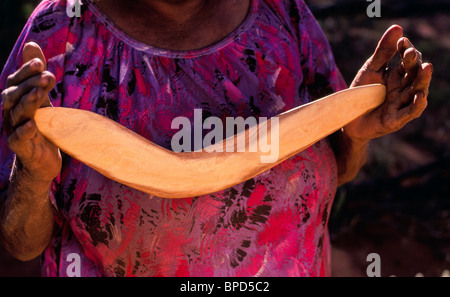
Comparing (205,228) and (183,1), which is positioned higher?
(183,1)

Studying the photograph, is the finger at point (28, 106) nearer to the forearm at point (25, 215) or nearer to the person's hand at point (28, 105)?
the person's hand at point (28, 105)

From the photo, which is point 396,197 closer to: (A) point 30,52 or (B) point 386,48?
(B) point 386,48

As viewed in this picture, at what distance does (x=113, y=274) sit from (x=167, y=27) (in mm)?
620

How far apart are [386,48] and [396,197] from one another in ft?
5.88

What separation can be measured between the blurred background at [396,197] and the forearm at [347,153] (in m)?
0.92

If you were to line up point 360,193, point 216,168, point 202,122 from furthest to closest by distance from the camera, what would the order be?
point 360,193
point 202,122
point 216,168

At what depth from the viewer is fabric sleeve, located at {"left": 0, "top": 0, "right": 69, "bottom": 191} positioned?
1.11 meters

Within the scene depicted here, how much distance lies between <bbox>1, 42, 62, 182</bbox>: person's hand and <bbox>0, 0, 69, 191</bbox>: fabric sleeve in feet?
0.69

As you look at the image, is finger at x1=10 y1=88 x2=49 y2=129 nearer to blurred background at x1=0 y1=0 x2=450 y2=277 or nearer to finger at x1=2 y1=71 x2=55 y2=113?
finger at x1=2 y1=71 x2=55 y2=113

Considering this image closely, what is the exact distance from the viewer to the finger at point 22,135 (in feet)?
2.79

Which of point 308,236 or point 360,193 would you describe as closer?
point 308,236

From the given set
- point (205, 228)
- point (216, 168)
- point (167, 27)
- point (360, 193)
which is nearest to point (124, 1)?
point (167, 27)

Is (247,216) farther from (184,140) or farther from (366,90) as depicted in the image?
(366,90)

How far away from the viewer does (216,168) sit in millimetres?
1068
